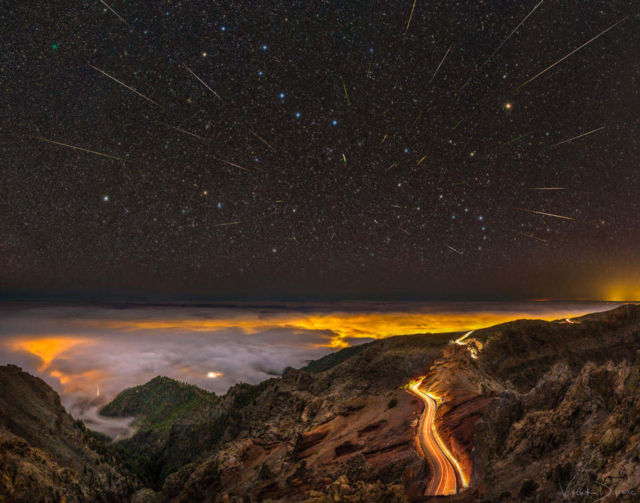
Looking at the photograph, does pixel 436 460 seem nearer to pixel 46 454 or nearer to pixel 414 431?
pixel 414 431

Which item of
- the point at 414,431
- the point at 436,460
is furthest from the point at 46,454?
the point at 436,460

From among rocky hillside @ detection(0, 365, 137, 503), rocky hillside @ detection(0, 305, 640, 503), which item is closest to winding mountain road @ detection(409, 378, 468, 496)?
rocky hillside @ detection(0, 305, 640, 503)

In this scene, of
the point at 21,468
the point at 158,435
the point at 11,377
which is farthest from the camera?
the point at 158,435

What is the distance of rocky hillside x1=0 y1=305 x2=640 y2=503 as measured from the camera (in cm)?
1405

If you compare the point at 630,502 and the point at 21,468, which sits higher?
the point at 630,502

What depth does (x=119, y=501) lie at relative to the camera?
93125 mm

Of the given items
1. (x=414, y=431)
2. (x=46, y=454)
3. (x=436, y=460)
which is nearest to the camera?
(x=436, y=460)

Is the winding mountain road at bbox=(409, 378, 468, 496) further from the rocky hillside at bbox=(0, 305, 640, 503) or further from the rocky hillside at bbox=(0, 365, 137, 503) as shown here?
the rocky hillside at bbox=(0, 365, 137, 503)

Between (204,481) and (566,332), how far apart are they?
9189 cm

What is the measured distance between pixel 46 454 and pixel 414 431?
106356 millimetres

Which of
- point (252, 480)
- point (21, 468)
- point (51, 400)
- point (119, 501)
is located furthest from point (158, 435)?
point (252, 480)

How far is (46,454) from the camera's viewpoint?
269 ft

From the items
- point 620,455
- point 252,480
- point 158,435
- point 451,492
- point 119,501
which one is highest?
point 620,455

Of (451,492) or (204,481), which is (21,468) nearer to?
(204,481)
